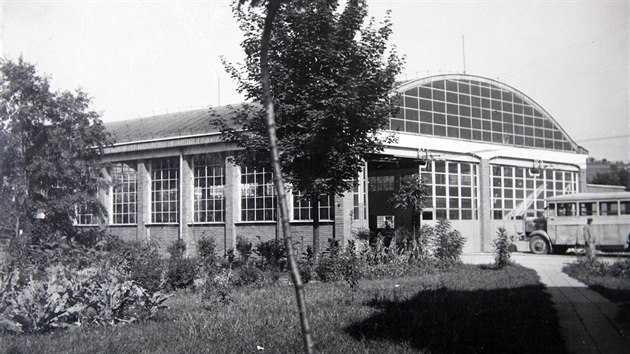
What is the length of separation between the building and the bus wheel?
13.9ft

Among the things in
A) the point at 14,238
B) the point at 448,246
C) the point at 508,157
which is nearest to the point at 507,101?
the point at 508,157

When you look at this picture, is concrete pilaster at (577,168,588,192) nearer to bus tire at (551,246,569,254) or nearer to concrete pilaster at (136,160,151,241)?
bus tire at (551,246,569,254)

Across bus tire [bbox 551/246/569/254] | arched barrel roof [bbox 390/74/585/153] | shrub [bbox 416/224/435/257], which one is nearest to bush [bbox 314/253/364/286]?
shrub [bbox 416/224/435/257]

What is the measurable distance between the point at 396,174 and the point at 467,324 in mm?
22900

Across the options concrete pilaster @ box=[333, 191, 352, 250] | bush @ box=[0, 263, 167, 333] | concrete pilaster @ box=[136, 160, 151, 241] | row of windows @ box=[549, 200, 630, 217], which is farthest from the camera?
concrete pilaster @ box=[136, 160, 151, 241]

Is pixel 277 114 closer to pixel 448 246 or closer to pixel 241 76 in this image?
pixel 241 76

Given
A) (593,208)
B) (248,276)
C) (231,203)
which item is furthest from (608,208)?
(248,276)

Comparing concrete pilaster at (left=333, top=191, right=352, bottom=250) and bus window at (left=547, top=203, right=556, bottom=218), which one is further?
bus window at (left=547, top=203, right=556, bottom=218)

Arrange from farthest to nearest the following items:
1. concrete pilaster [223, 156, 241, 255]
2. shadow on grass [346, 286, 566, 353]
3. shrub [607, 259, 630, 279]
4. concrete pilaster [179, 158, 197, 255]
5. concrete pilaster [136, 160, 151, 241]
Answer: concrete pilaster [136, 160, 151, 241] < concrete pilaster [179, 158, 197, 255] < concrete pilaster [223, 156, 241, 255] < shrub [607, 259, 630, 279] < shadow on grass [346, 286, 566, 353]

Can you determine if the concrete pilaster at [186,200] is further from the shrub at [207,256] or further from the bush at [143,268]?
the bush at [143,268]

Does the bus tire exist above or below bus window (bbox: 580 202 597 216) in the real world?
below

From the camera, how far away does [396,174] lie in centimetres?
3084

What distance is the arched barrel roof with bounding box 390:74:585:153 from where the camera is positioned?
2778 centimetres

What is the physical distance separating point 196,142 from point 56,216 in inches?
358
